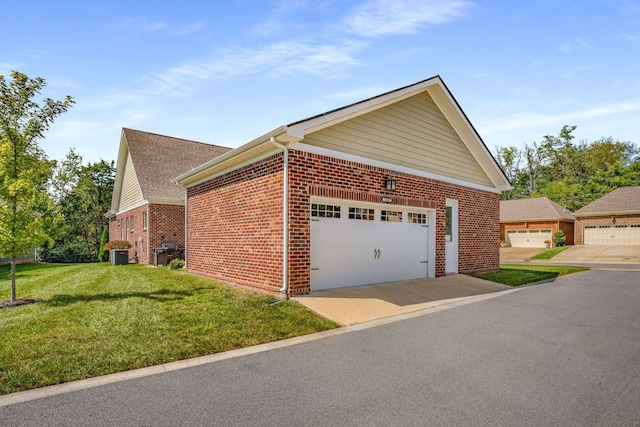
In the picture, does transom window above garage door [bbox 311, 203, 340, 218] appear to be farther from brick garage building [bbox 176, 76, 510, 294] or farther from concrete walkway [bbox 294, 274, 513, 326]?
concrete walkway [bbox 294, 274, 513, 326]

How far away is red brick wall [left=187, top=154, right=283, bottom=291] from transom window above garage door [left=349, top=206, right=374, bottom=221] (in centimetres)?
223

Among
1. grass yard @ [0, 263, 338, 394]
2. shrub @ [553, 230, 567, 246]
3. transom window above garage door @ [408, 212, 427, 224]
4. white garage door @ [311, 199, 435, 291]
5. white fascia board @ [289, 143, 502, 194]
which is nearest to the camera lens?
grass yard @ [0, 263, 338, 394]

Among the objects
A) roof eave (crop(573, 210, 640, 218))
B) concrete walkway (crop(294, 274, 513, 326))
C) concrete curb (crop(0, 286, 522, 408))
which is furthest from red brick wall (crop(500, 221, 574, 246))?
concrete curb (crop(0, 286, 522, 408))

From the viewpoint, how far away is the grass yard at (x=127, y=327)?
177 inches

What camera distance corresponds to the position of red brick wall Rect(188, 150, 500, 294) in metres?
8.30

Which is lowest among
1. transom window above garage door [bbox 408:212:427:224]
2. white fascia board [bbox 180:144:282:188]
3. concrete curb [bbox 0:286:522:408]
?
concrete curb [bbox 0:286:522:408]

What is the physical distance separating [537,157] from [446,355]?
59.3 metres

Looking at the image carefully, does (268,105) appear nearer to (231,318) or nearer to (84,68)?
(84,68)

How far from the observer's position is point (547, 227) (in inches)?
1308

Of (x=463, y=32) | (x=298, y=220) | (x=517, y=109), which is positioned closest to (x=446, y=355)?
(x=298, y=220)

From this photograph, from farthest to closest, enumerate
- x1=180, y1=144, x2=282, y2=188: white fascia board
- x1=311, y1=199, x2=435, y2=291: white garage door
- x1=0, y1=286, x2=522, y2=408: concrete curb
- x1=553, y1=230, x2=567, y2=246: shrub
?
x1=553, y1=230, x2=567, y2=246: shrub → x1=311, y1=199, x2=435, y2=291: white garage door → x1=180, y1=144, x2=282, y2=188: white fascia board → x1=0, y1=286, x2=522, y2=408: concrete curb

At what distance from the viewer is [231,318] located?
21.7 ft

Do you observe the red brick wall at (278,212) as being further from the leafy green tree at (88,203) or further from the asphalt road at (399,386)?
the leafy green tree at (88,203)

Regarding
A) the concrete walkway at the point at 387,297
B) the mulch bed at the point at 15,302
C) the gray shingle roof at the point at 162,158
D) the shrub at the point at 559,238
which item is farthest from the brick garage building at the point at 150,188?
the shrub at the point at 559,238
